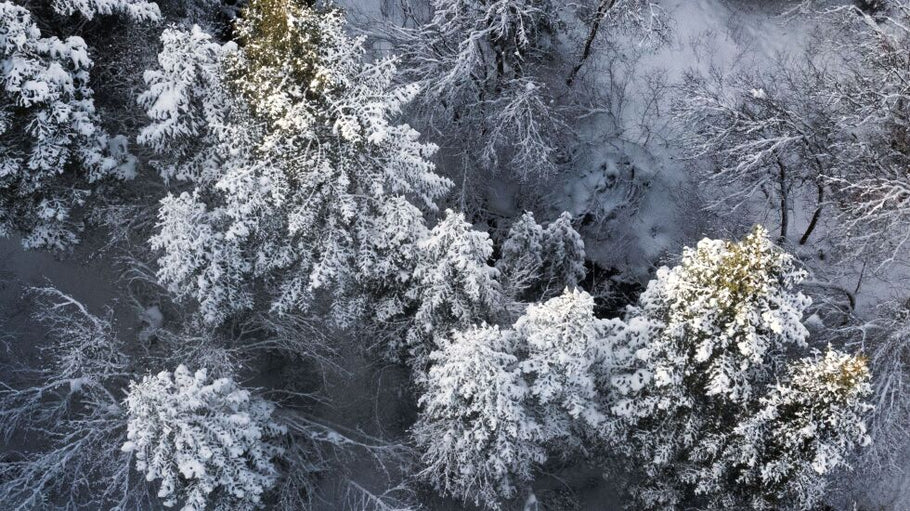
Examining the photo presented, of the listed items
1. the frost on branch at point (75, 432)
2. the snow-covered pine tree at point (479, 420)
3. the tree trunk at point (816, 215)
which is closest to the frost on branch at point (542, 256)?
the snow-covered pine tree at point (479, 420)

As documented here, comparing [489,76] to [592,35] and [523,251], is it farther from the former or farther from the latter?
[523,251]

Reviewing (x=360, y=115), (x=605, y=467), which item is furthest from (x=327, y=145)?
(x=605, y=467)

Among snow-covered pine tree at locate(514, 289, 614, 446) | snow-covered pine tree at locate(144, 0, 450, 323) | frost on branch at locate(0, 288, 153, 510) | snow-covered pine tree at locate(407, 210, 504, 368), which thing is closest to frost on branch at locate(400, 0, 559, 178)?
snow-covered pine tree at locate(144, 0, 450, 323)

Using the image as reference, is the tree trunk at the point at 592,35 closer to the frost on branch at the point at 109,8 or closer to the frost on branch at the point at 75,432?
the frost on branch at the point at 109,8

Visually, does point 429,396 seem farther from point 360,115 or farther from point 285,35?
point 285,35

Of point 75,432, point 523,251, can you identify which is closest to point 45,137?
point 75,432

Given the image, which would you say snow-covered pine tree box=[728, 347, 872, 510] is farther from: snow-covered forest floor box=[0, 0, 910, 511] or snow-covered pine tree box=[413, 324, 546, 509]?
snow-covered pine tree box=[413, 324, 546, 509]
